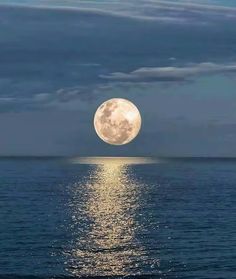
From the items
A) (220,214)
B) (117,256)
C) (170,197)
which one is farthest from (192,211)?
(117,256)

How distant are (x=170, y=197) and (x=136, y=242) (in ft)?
278

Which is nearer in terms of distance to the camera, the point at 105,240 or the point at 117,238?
the point at 105,240

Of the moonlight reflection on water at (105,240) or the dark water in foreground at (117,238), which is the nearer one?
the dark water in foreground at (117,238)

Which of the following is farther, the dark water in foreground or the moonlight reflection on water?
the moonlight reflection on water

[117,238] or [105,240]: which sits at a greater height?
[117,238]

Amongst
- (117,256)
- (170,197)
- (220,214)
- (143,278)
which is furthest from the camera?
(170,197)

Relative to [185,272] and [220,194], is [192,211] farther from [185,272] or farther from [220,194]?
[185,272]

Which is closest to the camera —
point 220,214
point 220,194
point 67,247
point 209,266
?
point 209,266

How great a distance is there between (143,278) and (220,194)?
406ft

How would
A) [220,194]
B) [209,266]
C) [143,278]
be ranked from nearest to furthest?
1. [143,278]
2. [209,266]
3. [220,194]

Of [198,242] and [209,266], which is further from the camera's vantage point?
[198,242]

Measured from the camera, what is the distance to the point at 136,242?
8181cm

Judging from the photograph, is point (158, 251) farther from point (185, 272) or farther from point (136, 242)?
point (185, 272)

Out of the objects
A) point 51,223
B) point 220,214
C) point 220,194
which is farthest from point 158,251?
point 220,194
